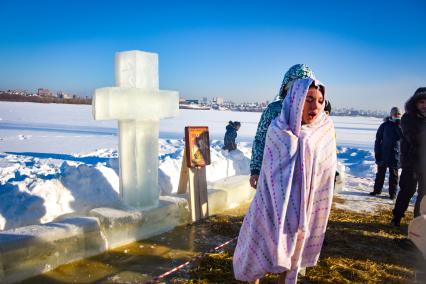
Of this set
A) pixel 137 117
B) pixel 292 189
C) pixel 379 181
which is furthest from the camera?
pixel 379 181

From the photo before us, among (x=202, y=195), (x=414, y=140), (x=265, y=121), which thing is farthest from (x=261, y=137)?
(x=414, y=140)

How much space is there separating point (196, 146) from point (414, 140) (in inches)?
117

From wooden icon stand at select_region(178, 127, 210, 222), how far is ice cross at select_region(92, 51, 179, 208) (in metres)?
0.68

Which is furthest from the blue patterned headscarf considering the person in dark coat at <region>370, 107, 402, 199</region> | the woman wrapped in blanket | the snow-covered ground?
the person in dark coat at <region>370, 107, 402, 199</region>

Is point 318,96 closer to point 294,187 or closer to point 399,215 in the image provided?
point 294,187

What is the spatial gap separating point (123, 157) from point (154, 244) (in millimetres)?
1112

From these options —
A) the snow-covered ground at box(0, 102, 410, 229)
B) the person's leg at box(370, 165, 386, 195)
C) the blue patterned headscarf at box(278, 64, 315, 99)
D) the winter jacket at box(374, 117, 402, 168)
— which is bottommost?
the person's leg at box(370, 165, 386, 195)

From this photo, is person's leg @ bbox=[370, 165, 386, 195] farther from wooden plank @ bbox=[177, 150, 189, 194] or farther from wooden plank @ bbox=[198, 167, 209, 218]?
wooden plank @ bbox=[177, 150, 189, 194]

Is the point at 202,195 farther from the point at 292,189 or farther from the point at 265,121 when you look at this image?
the point at 292,189

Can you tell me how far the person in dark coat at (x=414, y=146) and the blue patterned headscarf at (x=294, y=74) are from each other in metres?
2.05

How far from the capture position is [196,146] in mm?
5133

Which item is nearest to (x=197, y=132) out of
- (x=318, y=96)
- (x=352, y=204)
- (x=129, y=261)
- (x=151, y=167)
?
(x=151, y=167)

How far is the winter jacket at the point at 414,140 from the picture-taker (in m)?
4.34

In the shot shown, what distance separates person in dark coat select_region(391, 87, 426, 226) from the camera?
14.2ft
